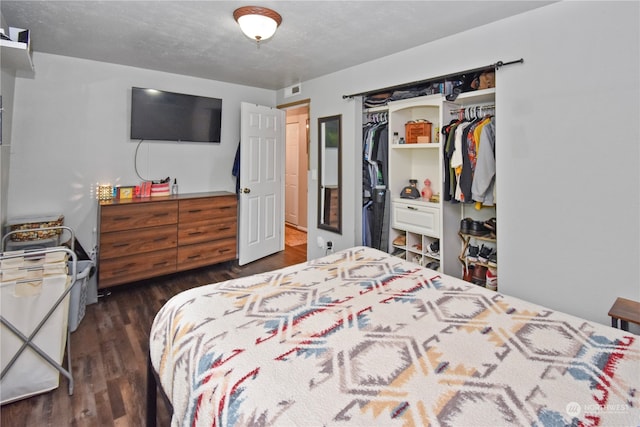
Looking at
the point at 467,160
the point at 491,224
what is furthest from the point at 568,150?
the point at 491,224

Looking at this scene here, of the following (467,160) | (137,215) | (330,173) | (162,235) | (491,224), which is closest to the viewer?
(467,160)

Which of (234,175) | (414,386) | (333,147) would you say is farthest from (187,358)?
(234,175)

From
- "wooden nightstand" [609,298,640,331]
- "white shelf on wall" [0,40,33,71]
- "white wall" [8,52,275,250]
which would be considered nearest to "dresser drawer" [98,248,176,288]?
"white wall" [8,52,275,250]

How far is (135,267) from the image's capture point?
10.5 feet

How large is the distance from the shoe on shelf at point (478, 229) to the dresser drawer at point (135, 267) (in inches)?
117

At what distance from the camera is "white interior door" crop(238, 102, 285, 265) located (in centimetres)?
397

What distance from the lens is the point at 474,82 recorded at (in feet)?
8.35

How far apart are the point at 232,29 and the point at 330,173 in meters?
1.83

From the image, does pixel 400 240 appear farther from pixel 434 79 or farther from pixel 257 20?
pixel 257 20

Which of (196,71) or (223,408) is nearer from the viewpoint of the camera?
(223,408)

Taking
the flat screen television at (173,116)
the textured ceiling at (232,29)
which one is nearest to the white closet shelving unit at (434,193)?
the textured ceiling at (232,29)

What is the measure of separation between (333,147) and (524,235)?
2151 mm

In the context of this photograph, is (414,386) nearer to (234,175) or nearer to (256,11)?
(256,11)

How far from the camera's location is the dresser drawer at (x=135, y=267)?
305cm
